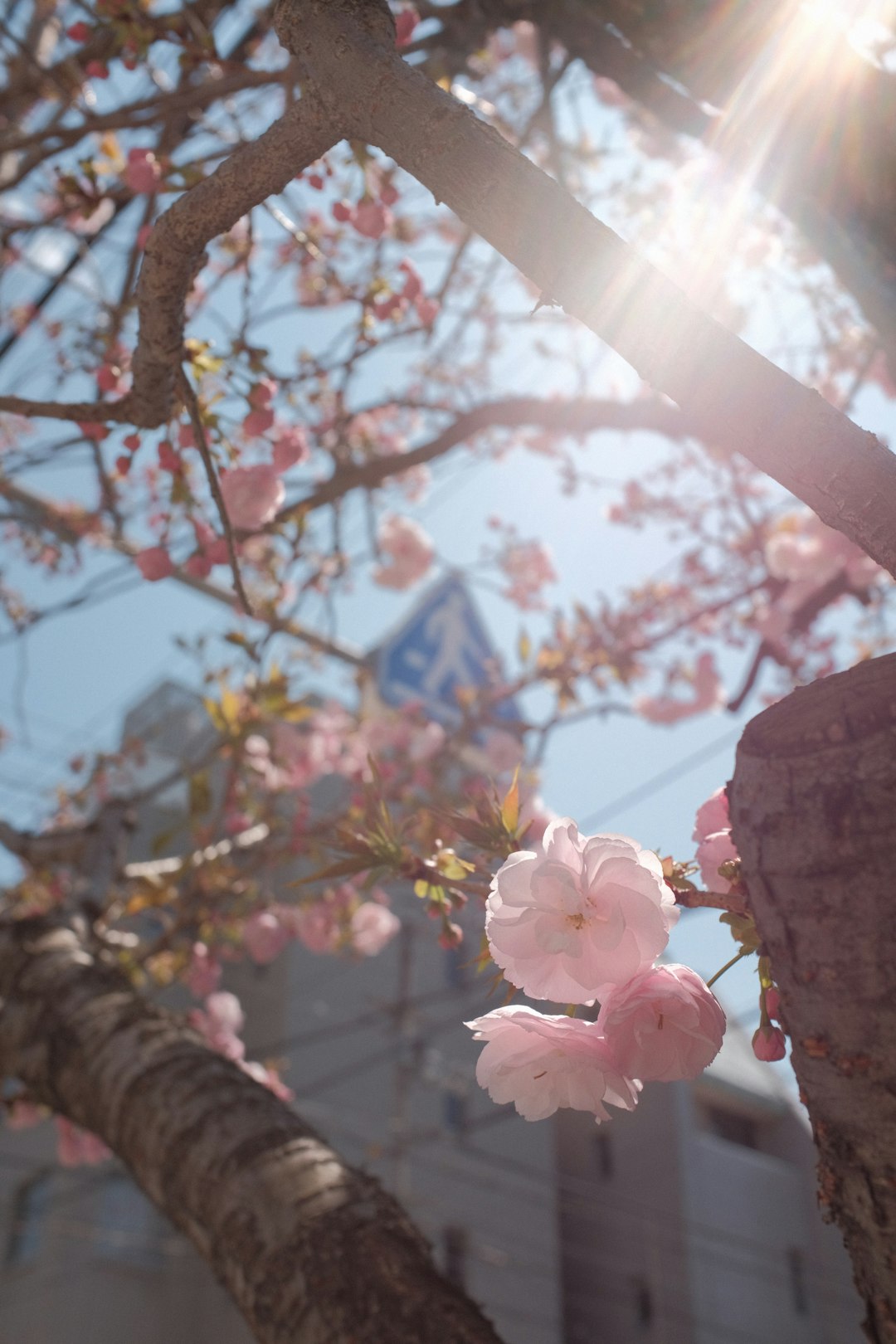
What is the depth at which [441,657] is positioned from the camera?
170 inches

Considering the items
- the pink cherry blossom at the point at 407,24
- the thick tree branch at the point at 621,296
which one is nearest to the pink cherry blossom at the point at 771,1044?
the thick tree branch at the point at 621,296

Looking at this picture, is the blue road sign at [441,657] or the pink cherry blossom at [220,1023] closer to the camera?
the pink cherry blossom at [220,1023]

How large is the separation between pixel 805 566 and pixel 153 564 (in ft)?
7.28

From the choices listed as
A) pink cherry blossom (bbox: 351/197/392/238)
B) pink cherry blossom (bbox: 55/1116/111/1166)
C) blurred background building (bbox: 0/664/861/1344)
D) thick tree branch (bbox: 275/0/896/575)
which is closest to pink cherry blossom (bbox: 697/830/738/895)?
thick tree branch (bbox: 275/0/896/575)

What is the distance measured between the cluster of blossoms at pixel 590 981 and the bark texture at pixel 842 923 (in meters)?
0.08

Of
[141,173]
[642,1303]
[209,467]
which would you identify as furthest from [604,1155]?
[209,467]

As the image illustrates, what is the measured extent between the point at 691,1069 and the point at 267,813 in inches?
105

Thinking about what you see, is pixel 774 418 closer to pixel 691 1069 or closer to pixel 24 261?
pixel 691 1069

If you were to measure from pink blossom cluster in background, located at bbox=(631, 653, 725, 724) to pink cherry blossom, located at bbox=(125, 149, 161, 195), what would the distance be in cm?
312

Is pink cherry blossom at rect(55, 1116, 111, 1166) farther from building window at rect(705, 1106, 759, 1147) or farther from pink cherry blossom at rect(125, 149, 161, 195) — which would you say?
building window at rect(705, 1106, 759, 1147)

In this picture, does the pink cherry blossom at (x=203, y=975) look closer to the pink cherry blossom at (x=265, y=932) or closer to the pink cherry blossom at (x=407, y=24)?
the pink cherry blossom at (x=265, y=932)

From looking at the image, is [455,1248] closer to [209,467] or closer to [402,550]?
[402,550]

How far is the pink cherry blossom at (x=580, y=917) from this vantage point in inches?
28.2

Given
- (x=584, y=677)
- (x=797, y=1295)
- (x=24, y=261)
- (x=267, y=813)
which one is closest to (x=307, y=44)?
(x=584, y=677)
